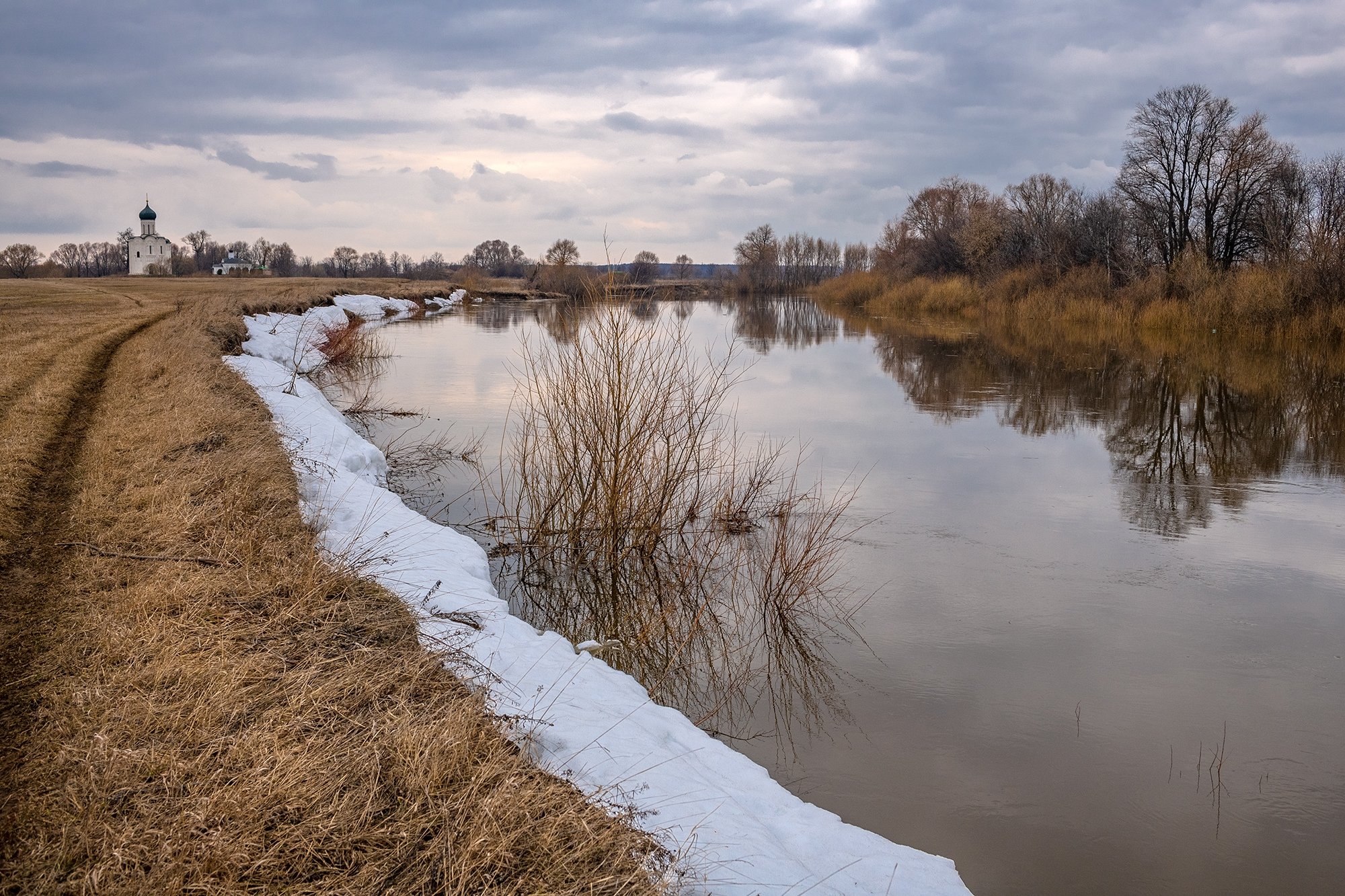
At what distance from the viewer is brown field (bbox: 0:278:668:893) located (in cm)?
276

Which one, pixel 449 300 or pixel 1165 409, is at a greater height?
pixel 449 300

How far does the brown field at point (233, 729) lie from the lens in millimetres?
2764

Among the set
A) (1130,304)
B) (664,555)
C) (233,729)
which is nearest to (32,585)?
(233,729)

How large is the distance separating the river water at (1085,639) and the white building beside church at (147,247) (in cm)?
10715

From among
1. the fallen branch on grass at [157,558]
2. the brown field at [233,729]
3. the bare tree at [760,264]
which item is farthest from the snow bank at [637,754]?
the bare tree at [760,264]

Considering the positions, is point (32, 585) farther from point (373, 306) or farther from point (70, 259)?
point (70, 259)

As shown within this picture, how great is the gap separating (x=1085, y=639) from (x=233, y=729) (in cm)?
513

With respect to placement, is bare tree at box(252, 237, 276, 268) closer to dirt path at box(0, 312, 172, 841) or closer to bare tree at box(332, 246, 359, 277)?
bare tree at box(332, 246, 359, 277)

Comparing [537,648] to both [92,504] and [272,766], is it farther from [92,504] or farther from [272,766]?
[92,504]

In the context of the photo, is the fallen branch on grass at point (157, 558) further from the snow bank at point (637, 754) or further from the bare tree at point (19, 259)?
the bare tree at point (19, 259)

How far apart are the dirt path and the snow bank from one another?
5.21 ft

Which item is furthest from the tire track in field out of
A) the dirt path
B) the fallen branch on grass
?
the fallen branch on grass

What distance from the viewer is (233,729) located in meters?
3.47

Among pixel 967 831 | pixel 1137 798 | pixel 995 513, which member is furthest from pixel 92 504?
pixel 995 513
